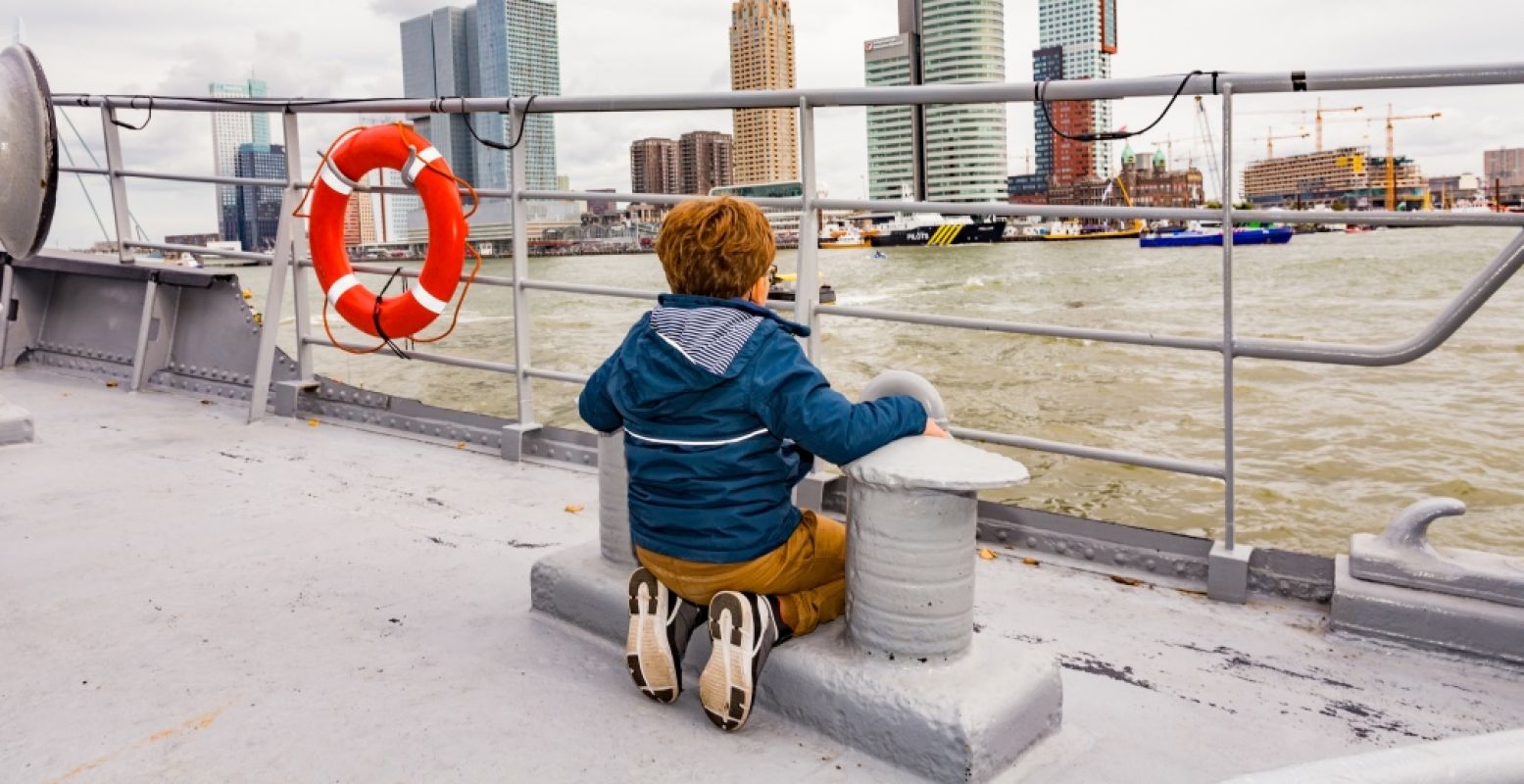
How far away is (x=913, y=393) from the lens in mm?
2441

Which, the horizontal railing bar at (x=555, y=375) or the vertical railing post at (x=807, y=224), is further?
the horizontal railing bar at (x=555, y=375)

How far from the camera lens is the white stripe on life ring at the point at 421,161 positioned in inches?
183

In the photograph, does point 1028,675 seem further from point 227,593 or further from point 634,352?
point 227,593

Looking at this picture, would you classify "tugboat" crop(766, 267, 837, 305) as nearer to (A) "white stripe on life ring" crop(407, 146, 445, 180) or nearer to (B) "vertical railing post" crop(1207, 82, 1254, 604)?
(A) "white stripe on life ring" crop(407, 146, 445, 180)

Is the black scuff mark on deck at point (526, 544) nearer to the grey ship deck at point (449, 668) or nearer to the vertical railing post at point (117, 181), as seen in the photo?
the grey ship deck at point (449, 668)

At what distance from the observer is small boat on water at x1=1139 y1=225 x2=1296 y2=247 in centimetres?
6241

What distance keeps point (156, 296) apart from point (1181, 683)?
17.8 feet

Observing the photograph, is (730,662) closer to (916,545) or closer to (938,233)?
(916,545)

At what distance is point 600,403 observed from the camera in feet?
8.48

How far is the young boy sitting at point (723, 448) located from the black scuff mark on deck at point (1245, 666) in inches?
37.8

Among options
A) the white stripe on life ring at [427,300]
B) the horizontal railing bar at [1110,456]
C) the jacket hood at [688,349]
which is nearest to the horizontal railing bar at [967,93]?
the white stripe on life ring at [427,300]

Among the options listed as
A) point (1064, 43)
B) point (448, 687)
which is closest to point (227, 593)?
point (448, 687)

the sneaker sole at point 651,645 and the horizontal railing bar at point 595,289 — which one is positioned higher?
the horizontal railing bar at point 595,289

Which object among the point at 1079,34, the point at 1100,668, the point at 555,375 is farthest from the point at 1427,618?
the point at 1079,34
